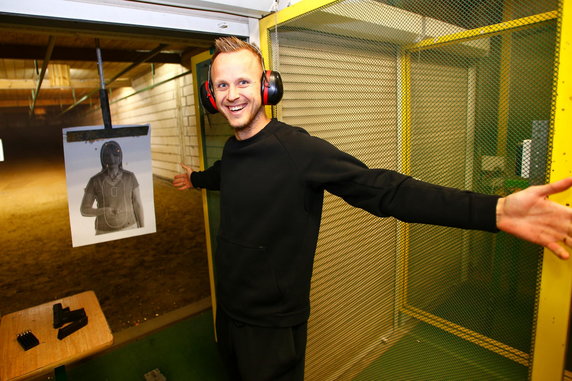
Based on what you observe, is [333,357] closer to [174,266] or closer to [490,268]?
[490,268]

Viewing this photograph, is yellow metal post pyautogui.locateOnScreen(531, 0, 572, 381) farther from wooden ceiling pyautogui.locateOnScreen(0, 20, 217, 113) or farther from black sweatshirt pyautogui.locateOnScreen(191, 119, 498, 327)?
wooden ceiling pyautogui.locateOnScreen(0, 20, 217, 113)

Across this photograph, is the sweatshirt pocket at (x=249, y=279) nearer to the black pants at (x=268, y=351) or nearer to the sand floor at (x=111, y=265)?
the black pants at (x=268, y=351)

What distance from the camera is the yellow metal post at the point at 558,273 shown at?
3.12 ft

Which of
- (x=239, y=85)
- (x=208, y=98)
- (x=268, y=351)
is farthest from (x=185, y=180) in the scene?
(x=268, y=351)

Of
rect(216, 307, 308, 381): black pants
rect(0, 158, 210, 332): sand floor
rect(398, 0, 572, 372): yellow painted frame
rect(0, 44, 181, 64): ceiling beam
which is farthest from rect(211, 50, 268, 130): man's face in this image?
rect(0, 158, 210, 332): sand floor

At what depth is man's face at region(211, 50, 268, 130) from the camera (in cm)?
125

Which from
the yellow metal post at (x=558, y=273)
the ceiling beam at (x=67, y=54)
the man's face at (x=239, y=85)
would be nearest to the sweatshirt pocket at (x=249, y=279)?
the man's face at (x=239, y=85)

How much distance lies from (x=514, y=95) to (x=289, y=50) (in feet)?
3.34

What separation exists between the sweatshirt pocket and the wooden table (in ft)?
2.40

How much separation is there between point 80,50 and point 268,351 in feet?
11.9

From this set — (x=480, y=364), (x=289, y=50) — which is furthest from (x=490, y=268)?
(x=289, y=50)

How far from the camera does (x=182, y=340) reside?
2.91m

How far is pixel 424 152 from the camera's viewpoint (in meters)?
1.89

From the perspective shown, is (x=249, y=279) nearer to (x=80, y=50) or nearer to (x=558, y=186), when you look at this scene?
(x=558, y=186)
